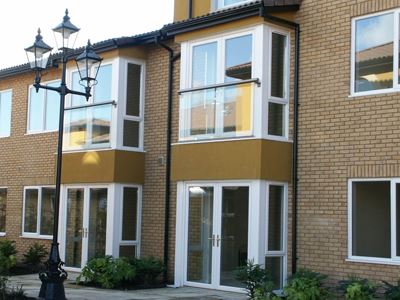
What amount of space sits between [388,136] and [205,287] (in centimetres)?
494

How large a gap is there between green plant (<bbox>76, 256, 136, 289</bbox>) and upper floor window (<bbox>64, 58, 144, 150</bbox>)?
2815mm

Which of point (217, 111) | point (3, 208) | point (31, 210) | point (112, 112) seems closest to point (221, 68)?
point (217, 111)

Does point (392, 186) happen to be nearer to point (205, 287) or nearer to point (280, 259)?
point (280, 259)

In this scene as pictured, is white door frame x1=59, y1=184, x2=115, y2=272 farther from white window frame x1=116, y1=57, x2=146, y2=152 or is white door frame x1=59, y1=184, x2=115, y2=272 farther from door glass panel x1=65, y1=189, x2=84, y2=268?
white window frame x1=116, y1=57, x2=146, y2=152

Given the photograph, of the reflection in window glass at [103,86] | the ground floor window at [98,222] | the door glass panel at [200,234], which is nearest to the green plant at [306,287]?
the door glass panel at [200,234]

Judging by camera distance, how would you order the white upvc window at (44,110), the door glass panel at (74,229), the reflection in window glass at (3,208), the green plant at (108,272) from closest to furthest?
the green plant at (108,272), the door glass panel at (74,229), the white upvc window at (44,110), the reflection in window glass at (3,208)

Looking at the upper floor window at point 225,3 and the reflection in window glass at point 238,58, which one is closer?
the reflection in window glass at point 238,58

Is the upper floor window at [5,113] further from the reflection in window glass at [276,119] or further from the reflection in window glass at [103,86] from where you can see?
the reflection in window glass at [276,119]

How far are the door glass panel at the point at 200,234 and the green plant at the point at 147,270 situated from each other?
74cm

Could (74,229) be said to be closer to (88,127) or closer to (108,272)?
(88,127)

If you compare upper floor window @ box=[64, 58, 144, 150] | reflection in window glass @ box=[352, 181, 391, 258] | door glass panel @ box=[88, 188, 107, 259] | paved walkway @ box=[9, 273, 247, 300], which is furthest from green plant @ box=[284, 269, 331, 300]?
upper floor window @ box=[64, 58, 144, 150]

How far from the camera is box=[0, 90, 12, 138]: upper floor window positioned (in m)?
20.7

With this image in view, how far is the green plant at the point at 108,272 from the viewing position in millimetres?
13750

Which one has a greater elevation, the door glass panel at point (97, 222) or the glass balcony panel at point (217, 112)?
the glass balcony panel at point (217, 112)
